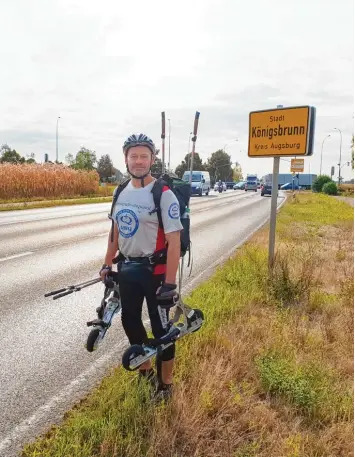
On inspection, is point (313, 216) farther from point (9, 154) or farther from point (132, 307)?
point (9, 154)

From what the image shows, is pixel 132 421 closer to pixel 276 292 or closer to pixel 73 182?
pixel 276 292

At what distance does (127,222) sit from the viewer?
302 cm

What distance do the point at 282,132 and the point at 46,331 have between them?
4404 mm

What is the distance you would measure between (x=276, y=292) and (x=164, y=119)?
3050 mm

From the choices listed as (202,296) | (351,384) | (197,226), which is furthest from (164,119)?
(197,226)

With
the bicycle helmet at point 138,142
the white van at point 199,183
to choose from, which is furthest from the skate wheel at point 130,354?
the white van at point 199,183

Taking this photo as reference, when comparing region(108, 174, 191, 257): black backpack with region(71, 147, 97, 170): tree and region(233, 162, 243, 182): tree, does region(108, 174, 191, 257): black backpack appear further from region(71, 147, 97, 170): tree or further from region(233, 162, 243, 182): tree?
region(233, 162, 243, 182): tree

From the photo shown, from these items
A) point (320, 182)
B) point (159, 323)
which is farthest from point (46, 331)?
point (320, 182)

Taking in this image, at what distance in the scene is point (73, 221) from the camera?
15.6 m

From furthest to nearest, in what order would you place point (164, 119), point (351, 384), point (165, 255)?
point (164, 119), point (351, 384), point (165, 255)

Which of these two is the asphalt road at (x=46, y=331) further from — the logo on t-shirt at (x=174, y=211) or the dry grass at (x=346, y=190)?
the dry grass at (x=346, y=190)

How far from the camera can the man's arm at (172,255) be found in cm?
291

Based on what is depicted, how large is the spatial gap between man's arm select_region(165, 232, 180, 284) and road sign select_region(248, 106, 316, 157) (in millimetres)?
3982

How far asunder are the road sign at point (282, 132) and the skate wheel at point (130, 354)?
14.6 ft
